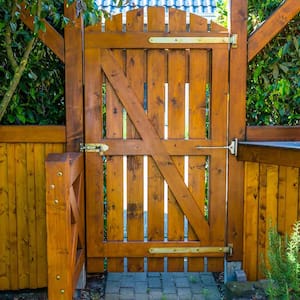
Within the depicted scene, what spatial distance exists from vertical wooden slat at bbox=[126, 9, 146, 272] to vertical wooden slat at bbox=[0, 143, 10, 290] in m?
0.89

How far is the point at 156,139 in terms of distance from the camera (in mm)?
3289

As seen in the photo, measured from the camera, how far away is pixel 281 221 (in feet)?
10.7

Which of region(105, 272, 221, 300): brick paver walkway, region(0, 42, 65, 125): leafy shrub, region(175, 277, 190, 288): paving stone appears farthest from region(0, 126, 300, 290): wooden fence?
region(175, 277, 190, 288): paving stone

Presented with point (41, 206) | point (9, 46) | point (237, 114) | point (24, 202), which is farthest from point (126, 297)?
point (9, 46)

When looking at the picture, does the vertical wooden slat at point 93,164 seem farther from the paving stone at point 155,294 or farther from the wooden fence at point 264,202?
the wooden fence at point 264,202

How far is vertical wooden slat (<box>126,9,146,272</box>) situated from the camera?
3213 millimetres

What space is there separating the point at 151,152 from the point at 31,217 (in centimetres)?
100

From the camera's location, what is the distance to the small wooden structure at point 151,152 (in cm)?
321

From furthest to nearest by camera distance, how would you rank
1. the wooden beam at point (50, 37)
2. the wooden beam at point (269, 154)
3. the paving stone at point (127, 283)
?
the paving stone at point (127, 283)
the wooden beam at point (50, 37)
the wooden beam at point (269, 154)

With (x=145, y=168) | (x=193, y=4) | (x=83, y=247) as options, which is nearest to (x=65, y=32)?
(x=145, y=168)

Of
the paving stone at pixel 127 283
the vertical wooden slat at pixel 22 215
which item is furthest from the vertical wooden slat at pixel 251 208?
the vertical wooden slat at pixel 22 215

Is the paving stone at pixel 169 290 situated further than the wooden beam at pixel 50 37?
Yes

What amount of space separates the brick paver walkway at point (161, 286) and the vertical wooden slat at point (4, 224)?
76cm

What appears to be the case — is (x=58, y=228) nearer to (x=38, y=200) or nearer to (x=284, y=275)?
(x=38, y=200)
